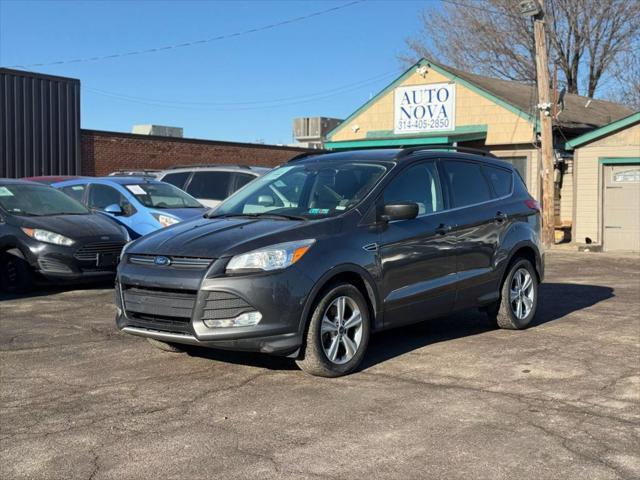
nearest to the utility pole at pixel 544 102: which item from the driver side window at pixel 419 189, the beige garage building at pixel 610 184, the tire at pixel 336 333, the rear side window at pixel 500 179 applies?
the beige garage building at pixel 610 184

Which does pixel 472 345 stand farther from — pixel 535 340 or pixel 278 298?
pixel 278 298

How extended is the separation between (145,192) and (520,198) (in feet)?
21.5

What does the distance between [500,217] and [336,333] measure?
2752mm

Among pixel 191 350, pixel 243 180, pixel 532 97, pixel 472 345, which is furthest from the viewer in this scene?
pixel 532 97

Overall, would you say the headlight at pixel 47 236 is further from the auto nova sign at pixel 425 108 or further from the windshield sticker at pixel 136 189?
the auto nova sign at pixel 425 108

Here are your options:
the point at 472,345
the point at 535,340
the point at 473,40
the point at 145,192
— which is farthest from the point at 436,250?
the point at 473,40

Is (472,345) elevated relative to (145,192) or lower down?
lower down

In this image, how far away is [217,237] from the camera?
5.82 m

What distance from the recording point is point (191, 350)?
669 centimetres

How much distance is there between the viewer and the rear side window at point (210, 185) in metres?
13.9

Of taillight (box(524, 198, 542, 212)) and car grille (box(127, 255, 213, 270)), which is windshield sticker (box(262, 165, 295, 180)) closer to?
car grille (box(127, 255, 213, 270))

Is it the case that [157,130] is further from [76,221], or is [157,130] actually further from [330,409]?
[330,409]

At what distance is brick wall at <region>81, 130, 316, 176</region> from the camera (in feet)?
93.2

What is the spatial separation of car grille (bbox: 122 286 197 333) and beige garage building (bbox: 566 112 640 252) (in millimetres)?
16201
